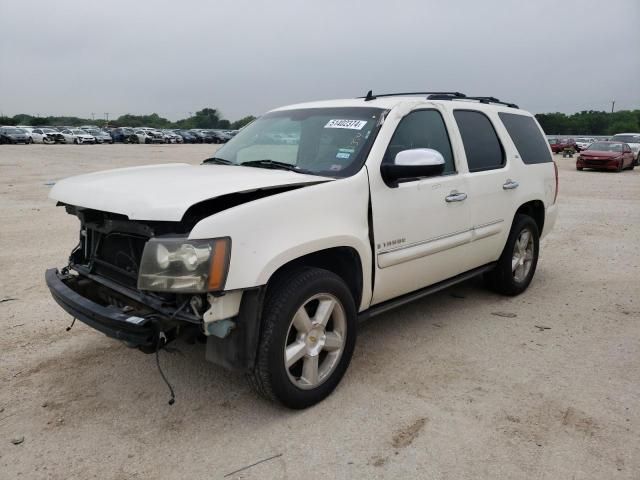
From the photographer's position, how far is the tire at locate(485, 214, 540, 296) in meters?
5.01

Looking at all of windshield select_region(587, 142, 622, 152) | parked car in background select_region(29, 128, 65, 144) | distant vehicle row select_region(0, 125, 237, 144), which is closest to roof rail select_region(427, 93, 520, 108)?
windshield select_region(587, 142, 622, 152)

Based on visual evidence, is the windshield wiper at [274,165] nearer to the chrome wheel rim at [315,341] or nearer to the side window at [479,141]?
the chrome wheel rim at [315,341]

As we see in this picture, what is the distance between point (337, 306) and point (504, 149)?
2597 millimetres

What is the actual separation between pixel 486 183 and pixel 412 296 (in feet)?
4.11

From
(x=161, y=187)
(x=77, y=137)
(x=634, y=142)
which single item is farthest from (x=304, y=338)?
(x=77, y=137)

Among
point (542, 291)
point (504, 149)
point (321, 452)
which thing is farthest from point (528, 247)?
point (321, 452)

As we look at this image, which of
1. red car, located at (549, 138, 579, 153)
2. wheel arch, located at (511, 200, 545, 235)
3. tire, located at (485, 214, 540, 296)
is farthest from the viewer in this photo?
red car, located at (549, 138, 579, 153)

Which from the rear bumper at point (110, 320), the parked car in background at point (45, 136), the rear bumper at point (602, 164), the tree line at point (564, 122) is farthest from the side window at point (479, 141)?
the tree line at point (564, 122)

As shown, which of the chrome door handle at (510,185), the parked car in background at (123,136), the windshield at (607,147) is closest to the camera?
the chrome door handle at (510,185)

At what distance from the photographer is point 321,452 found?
9.02ft

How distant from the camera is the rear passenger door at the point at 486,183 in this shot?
436 cm

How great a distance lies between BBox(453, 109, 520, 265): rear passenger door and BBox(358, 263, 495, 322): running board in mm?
121

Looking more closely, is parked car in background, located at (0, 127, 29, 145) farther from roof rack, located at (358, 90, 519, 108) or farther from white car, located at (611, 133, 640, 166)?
roof rack, located at (358, 90, 519, 108)

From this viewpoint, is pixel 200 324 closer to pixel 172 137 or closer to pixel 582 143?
pixel 582 143
